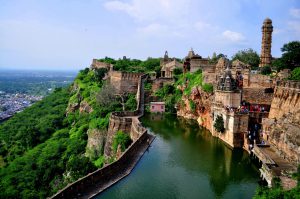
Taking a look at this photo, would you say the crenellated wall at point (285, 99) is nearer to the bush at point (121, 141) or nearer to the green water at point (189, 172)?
the green water at point (189, 172)

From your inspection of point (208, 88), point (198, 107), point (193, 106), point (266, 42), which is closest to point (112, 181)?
point (208, 88)

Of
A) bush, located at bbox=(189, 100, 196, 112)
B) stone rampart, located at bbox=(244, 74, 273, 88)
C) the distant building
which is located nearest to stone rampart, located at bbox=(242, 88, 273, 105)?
stone rampart, located at bbox=(244, 74, 273, 88)

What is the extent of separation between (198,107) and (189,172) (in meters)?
16.9

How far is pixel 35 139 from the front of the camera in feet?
156

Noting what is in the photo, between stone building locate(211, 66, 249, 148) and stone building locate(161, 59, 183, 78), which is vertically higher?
stone building locate(161, 59, 183, 78)

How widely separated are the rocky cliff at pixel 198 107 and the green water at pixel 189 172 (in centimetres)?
461

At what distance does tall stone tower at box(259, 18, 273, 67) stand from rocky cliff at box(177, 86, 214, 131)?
1735cm

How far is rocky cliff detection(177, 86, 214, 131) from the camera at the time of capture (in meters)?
34.3

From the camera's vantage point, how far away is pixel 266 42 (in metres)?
48.1

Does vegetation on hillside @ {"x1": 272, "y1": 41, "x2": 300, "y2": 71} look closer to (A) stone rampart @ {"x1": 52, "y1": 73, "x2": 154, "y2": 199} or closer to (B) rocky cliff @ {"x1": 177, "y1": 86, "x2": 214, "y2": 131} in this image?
(B) rocky cliff @ {"x1": 177, "y1": 86, "x2": 214, "y2": 131}

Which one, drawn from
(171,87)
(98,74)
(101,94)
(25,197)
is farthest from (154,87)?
(25,197)

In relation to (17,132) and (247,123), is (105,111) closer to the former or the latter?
(247,123)

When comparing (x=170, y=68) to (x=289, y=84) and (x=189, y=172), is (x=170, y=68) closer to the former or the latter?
(x=289, y=84)

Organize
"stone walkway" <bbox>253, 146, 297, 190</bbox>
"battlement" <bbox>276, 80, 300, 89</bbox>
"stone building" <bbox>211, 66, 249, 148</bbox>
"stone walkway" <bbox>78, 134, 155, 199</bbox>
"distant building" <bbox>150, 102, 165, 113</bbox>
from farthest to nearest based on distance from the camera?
"distant building" <bbox>150, 102, 165, 113</bbox>, "stone building" <bbox>211, 66, 249, 148</bbox>, "battlement" <bbox>276, 80, 300, 89</bbox>, "stone walkway" <bbox>253, 146, 297, 190</bbox>, "stone walkway" <bbox>78, 134, 155, 199</bbox>
